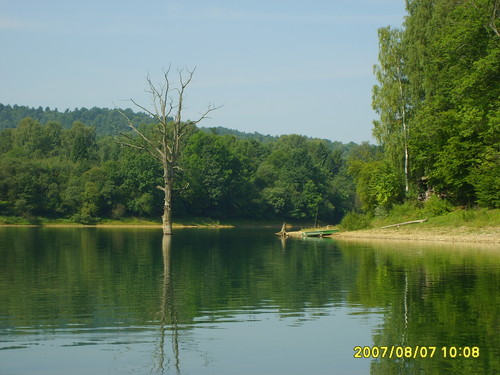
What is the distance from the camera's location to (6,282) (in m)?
23.4

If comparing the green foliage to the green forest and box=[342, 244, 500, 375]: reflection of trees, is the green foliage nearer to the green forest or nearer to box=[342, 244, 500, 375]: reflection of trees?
the green forest

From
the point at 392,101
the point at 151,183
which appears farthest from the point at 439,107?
the point at 151,183

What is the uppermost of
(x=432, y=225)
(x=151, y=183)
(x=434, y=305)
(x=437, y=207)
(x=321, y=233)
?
(x=151, y=183)

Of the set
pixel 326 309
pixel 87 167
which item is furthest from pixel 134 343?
pixel 87 167

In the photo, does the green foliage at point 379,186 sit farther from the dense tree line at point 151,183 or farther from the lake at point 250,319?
the dense tree line at point 151,183

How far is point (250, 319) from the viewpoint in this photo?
55.4ft

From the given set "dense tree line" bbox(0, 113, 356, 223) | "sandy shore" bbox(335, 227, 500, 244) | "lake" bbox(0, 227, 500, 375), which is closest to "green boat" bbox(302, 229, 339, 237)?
"sandy shore" bbox(335, 227, 500, 244)

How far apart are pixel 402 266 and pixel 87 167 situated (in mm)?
90911

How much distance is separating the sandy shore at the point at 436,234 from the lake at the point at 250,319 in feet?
52.6

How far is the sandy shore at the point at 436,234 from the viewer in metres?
45.7

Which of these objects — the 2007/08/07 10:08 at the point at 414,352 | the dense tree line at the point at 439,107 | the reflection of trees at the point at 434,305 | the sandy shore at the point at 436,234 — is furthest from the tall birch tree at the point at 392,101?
the 2007/08/07 10:08 at the point at 414,352

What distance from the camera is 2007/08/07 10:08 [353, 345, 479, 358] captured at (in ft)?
41.9

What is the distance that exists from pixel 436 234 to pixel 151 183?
6552cm

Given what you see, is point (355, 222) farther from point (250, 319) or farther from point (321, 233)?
point (250, 319)
